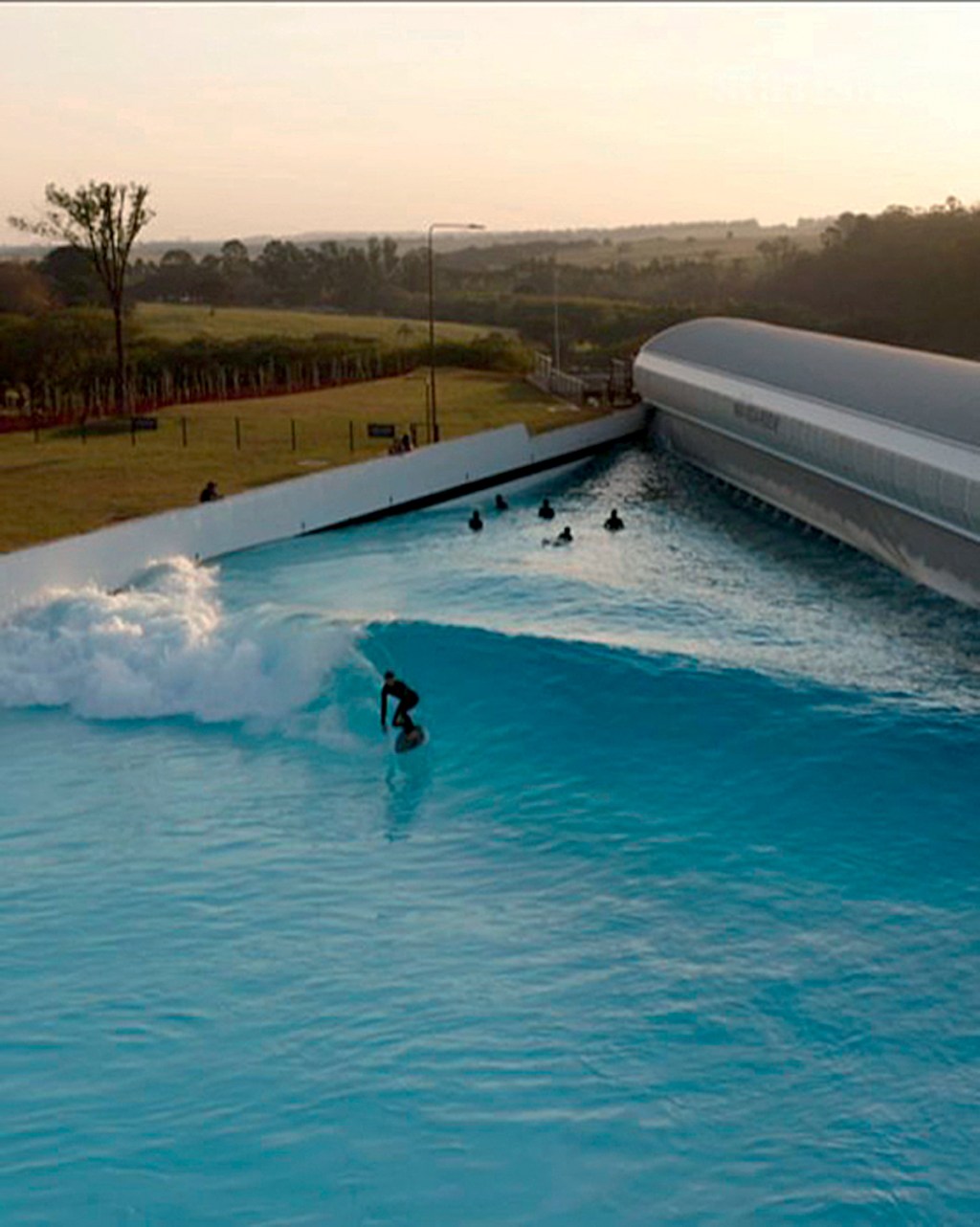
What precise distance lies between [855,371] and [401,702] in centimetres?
2376

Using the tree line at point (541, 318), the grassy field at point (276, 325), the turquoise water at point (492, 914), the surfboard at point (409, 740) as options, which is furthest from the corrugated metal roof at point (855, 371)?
the grassy field at point (276, 325)

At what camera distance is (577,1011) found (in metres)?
15.2

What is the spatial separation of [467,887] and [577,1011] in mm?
3810

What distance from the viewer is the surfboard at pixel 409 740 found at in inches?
955

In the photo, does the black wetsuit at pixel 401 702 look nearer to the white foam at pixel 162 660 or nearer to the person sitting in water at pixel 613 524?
the white foam at pixel 162 660

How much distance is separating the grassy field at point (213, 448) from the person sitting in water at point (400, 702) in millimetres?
15750

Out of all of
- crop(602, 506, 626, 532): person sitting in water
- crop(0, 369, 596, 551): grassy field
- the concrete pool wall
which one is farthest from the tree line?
crop(602, 506, 626, 532): person sitting in water

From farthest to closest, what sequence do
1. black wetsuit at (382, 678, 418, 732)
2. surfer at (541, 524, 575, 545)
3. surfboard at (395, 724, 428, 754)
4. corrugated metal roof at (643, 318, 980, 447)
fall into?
surfer at (541, 524, 575, 545)
corrugated metal roof at (643, 318, 980, 447)
surfboard at (395, 724, 428, 754)
black wetsuit at (382, 678, 418, 732)

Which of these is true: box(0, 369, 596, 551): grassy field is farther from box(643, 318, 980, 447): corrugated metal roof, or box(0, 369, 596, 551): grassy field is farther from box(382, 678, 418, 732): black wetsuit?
box(382, 678, 418, 732): black wetsuit

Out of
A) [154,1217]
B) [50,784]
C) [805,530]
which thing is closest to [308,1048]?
[154,1217]

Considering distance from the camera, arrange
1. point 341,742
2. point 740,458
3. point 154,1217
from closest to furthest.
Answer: point 154,1217 < point 341,742 < point 740,458

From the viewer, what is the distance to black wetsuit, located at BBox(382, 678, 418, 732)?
23812 mm

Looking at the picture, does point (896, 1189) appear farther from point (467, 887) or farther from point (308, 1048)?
point (467, 887)

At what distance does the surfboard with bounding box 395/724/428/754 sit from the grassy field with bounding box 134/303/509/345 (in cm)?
11969
